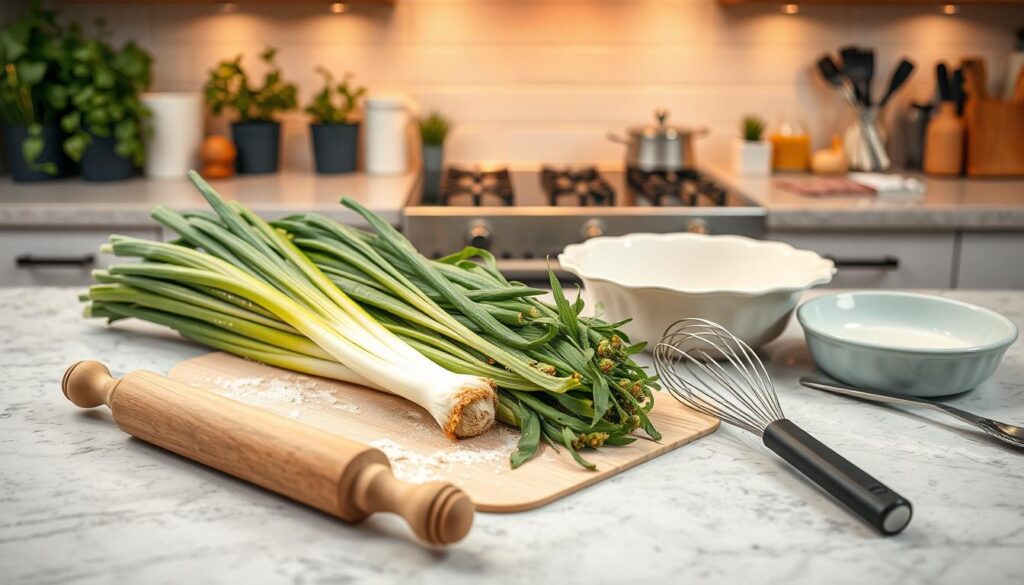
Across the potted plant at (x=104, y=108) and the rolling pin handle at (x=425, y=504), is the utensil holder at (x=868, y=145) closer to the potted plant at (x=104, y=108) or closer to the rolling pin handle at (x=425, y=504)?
the potted plant at (x=104, y=108)

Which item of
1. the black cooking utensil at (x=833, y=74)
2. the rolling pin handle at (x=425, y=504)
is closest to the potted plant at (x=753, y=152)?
the black cooking utensil at (x=833, y=74)

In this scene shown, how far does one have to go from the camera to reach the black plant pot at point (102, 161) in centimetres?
269

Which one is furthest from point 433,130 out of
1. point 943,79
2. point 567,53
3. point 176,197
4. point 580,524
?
Result: point 580,524

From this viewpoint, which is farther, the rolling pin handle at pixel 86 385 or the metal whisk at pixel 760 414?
the rolling pin handle at pixel 86 385

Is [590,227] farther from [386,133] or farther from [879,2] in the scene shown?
[879,2]

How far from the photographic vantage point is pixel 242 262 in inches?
45.9

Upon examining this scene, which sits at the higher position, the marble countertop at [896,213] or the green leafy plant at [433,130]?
the green leafy plant at [433,130]

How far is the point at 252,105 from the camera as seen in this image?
290 centimetres

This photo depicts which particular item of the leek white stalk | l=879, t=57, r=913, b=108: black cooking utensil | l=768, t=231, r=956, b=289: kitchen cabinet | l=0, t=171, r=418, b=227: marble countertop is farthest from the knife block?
the leek white stalk

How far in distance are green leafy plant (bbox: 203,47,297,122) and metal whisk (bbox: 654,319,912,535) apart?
197 cm

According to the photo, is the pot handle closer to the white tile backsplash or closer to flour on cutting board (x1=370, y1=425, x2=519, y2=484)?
the white tile backsplash

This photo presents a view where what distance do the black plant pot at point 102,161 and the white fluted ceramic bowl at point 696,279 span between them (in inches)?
70.8

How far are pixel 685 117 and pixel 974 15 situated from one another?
36.2 inches

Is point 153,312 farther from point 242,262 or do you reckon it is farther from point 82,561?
point 82,561
